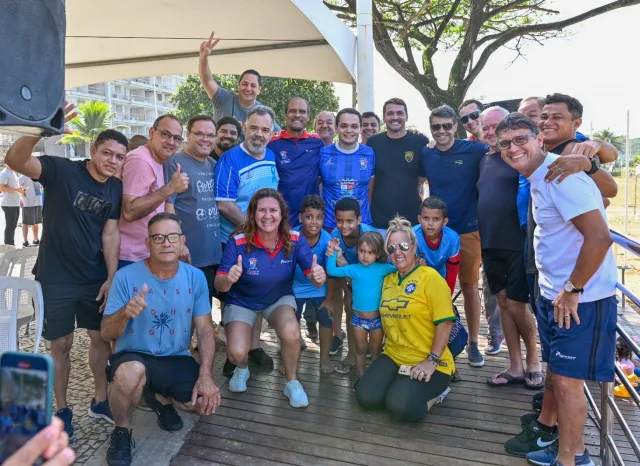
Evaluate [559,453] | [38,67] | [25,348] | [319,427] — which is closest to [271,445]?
[319,427]

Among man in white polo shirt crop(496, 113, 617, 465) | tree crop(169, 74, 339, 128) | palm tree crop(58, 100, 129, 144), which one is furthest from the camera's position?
palm tree crop(58, 100, 129, 144)

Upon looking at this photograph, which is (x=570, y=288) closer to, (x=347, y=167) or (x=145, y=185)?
(x=347, y=167)

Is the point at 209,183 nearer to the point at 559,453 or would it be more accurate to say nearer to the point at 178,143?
the point at 178,143

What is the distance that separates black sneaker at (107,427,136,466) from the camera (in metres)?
2.59

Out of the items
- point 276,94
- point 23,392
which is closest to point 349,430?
point 23,392

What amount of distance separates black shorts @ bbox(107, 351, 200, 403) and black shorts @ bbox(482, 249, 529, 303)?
7.11 feet

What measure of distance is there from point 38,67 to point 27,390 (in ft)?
3.42

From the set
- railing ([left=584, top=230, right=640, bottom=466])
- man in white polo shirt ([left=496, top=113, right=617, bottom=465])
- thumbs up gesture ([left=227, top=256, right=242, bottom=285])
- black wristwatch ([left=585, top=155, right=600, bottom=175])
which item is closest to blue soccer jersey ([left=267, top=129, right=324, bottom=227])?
thumbs up gesture ([left=227, top=256, right=242, bottom=285])

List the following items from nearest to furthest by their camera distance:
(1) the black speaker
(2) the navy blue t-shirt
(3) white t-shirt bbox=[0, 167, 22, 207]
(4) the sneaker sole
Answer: (1) the black speaker
(4) the sneaker sole
(2) the navy blue t-shirt
(3) white t-shirt bbox=[0, 167, 22, 207]

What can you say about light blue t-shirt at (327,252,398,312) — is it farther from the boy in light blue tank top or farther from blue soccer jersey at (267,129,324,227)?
blue soccer jersey at (267,129,324,227)

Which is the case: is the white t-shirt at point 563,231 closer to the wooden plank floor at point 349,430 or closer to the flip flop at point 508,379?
the wooden plank floor at point 349,430

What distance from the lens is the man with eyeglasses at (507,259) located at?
3.44 metres

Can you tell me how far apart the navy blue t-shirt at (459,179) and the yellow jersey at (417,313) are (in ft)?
2.75

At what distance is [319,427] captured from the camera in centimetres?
Result: 302
